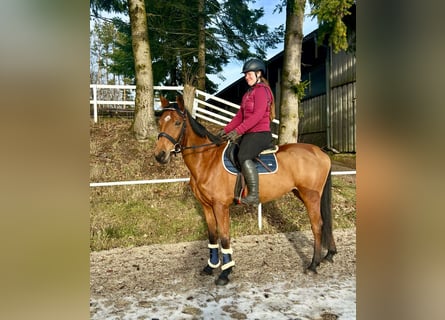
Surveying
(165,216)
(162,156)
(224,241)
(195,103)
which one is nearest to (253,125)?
(162,156)

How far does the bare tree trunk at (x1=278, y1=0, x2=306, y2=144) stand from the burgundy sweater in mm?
3036

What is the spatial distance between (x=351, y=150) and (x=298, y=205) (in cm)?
387

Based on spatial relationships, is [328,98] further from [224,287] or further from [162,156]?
[224,287]

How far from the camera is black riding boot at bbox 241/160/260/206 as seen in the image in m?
3.12

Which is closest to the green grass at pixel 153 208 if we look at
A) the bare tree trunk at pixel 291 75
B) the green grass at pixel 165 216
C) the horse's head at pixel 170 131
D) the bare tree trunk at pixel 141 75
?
the green grass at pixel 165 216

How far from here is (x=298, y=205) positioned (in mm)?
5590

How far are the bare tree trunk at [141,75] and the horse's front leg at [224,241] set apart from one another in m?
3.91

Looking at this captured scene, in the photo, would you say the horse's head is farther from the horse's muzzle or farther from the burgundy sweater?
the burgundy sweater

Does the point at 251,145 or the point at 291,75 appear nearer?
the point at 251,145

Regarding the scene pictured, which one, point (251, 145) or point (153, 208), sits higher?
point (251, 145)

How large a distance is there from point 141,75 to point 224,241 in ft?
15.2

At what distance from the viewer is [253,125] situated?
3.10 meters
